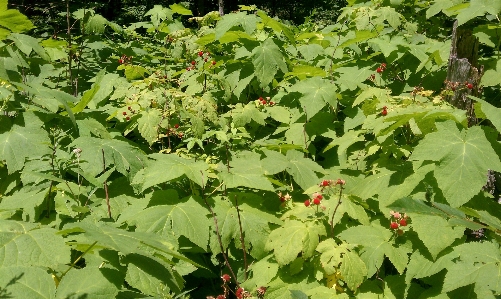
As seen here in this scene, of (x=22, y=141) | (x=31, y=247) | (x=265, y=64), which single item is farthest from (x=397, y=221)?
(x=22, y=141)

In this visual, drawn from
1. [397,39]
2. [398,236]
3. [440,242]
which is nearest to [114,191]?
[398,236]

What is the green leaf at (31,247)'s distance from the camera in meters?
1.32

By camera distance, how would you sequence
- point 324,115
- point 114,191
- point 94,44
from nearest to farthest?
point 114,191, point 324,115, point 94,44

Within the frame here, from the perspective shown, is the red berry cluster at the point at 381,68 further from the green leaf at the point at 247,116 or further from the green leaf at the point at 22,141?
the green leaf at the point at 22,141

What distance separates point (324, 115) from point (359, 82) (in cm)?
58

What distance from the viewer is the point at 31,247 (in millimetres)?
1358

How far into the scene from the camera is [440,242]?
7.06 ft

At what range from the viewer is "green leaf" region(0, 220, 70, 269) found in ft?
4.33

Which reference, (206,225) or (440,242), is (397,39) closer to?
(440,242)

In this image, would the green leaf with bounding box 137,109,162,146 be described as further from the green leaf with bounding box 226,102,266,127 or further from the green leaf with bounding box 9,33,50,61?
the green leaf with bounding box 9,33,50,61

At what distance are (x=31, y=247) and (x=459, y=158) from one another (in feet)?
6.88

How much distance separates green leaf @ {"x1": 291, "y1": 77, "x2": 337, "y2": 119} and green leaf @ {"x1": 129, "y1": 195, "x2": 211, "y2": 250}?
1.58 meters

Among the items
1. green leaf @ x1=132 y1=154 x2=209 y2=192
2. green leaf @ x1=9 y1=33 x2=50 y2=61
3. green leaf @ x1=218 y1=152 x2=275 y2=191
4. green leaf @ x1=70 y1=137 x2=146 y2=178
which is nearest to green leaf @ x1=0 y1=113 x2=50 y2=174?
green leaf @ x1=70 y1=137 x2=146 y2=178

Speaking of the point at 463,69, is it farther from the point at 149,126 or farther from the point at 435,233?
the point at 149,126
